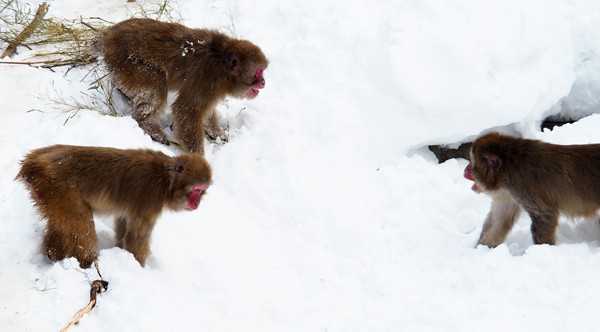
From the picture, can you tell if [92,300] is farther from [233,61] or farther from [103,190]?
[233,61]

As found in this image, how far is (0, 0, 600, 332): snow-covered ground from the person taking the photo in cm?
426

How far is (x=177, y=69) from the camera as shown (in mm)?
5926

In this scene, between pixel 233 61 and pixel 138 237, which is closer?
pixel 138 237

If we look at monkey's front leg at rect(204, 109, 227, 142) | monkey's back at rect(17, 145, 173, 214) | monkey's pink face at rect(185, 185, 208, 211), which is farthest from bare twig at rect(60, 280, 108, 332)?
monkey's front leg at rect(204, 109, 227, 142)

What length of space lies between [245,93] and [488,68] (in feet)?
9.55

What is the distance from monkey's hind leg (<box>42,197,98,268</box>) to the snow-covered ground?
0.09 metres

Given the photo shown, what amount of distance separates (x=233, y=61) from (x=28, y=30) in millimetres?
2789

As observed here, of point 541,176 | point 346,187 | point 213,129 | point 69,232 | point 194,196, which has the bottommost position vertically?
point 346,187

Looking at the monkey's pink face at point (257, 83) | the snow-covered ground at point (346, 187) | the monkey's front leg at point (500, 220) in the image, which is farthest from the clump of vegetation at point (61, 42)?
the monkey's front leg at point (500, 220)

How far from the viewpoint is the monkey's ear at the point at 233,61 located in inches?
236

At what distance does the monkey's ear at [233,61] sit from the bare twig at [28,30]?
257 cm

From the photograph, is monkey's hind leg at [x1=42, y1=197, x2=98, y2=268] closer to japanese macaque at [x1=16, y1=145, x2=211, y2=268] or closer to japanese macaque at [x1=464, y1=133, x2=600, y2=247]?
japanese macaque at [x1=16, y1=145, x2=211, y2=268]

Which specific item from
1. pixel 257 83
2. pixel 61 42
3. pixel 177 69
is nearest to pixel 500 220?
pixel 257 83

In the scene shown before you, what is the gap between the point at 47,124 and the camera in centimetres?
554
